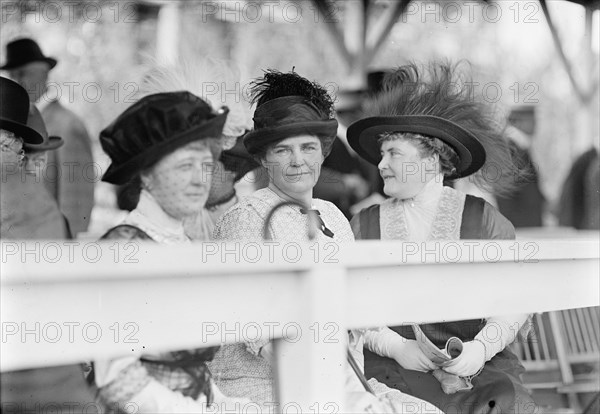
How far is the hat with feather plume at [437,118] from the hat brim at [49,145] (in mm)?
936

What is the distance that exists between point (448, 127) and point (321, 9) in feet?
4.78

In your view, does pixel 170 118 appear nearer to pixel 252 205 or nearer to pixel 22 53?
pixel 252 205

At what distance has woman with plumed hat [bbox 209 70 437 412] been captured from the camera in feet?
Answer: 6.82

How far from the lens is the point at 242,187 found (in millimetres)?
2275

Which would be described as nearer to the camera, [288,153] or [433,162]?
[288,153]

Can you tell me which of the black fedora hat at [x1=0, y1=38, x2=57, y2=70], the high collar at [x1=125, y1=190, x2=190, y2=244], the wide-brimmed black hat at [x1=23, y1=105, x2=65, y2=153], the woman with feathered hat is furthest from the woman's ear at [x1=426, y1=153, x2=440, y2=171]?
the black fedora hat at [x1=0, y1=38, x2=57, y2=70]

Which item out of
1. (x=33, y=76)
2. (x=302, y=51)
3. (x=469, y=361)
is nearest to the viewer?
(x=469, y=361)

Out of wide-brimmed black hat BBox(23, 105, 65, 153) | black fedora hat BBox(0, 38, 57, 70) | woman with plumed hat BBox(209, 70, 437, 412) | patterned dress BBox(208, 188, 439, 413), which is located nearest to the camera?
patterned dress BBox(208, 188, 439, 413)

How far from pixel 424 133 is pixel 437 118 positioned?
6cm

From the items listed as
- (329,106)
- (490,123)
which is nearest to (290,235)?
(329,106)

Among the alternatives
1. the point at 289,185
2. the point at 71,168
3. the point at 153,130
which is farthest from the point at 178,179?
the point at 71,168

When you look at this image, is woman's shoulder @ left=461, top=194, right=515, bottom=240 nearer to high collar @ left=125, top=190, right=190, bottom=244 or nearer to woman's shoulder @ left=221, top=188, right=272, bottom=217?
woman's shoulder @ left=221, top=188, right=272, bottom=217

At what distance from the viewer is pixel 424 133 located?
93.3 inches

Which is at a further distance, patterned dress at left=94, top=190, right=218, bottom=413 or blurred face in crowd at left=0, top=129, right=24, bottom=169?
blurred face in crowd at left=0, top=129, right=24, bottom=169
